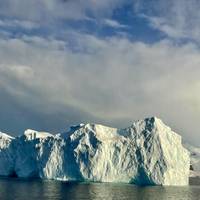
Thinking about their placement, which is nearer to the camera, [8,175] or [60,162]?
[60,162]

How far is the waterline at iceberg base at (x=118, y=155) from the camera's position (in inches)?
3435

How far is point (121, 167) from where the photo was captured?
8825cm

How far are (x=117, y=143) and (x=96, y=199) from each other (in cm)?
3117

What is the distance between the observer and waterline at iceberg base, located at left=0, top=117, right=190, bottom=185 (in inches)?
3435

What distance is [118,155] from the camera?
8906 cm

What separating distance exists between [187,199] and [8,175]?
59.7 meters

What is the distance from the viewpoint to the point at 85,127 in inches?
3654

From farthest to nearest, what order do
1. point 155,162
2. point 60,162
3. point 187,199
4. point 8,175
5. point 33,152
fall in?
point 8,175 → point 33,152 → point 60,162 → point 155,162 → point 187,199

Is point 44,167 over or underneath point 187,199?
over

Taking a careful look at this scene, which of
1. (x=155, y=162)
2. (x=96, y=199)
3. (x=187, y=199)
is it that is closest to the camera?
(x=96, y=199)

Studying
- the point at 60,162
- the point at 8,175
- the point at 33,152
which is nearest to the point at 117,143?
the point at 60,162

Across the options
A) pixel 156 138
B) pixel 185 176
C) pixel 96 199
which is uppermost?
pixel 156 138

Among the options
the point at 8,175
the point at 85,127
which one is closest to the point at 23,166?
the point at 8,175

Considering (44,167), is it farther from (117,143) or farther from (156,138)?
(156,138)
